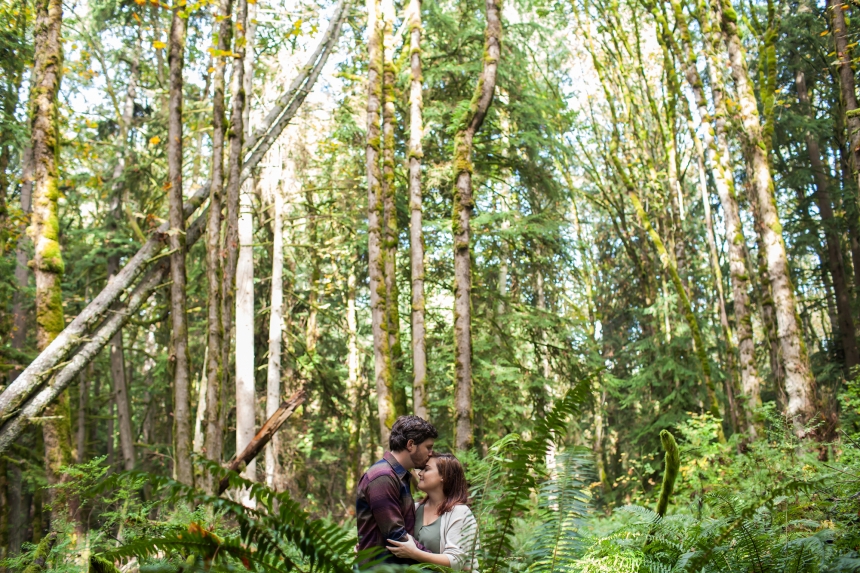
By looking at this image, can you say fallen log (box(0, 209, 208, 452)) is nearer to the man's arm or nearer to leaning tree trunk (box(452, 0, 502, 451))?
leaning tree trunk (box(452, 0, 502, 451))

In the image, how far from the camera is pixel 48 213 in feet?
22.3

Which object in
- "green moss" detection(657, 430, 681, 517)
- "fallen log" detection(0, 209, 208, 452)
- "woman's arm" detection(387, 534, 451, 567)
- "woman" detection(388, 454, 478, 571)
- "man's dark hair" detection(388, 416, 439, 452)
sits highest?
"fallen log" detection(0, 209, 208, 452)

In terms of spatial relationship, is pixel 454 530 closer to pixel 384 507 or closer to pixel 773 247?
pixel 384 507

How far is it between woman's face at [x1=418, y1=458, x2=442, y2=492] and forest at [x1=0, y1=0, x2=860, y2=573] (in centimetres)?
41

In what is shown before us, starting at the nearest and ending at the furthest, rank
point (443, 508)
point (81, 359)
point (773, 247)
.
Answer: point (443, 508)
point (81, 359)
point (773, 247)

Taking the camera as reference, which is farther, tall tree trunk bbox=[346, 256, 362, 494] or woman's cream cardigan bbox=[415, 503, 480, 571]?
tall tree trunk bbox=[346, 256, 362, 494]

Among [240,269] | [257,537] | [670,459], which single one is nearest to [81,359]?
[257,537]

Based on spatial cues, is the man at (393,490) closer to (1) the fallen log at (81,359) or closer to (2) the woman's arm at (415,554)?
(2) the woman's arm at (415,554)

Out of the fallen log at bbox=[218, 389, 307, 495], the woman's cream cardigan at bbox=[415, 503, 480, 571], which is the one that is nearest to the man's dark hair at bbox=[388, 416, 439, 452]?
the woman's cream cardigan at bbox=[415, 503, 480, 571]

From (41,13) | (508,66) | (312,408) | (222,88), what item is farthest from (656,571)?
(312,408)

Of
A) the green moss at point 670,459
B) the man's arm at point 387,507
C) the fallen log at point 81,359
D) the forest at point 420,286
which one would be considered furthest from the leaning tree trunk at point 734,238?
the fallen log at point 81,359

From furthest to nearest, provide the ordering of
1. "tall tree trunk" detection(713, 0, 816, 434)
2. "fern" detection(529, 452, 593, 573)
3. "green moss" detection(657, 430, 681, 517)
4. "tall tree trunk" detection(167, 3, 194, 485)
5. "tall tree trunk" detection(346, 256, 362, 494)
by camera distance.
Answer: "tall tree trunk" detection(346, 256, 362, 494) → "tall tree trunk" detection(713, 0, 816, 434) → "tall tree trunk" detection(167, 3, 194, 485) → "green moss" detection(657, 430, 681, 517) → "fern" detection(529, 452, 593, 573)

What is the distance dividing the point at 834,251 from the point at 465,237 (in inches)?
518

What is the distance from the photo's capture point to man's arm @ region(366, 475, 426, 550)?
3.32m
